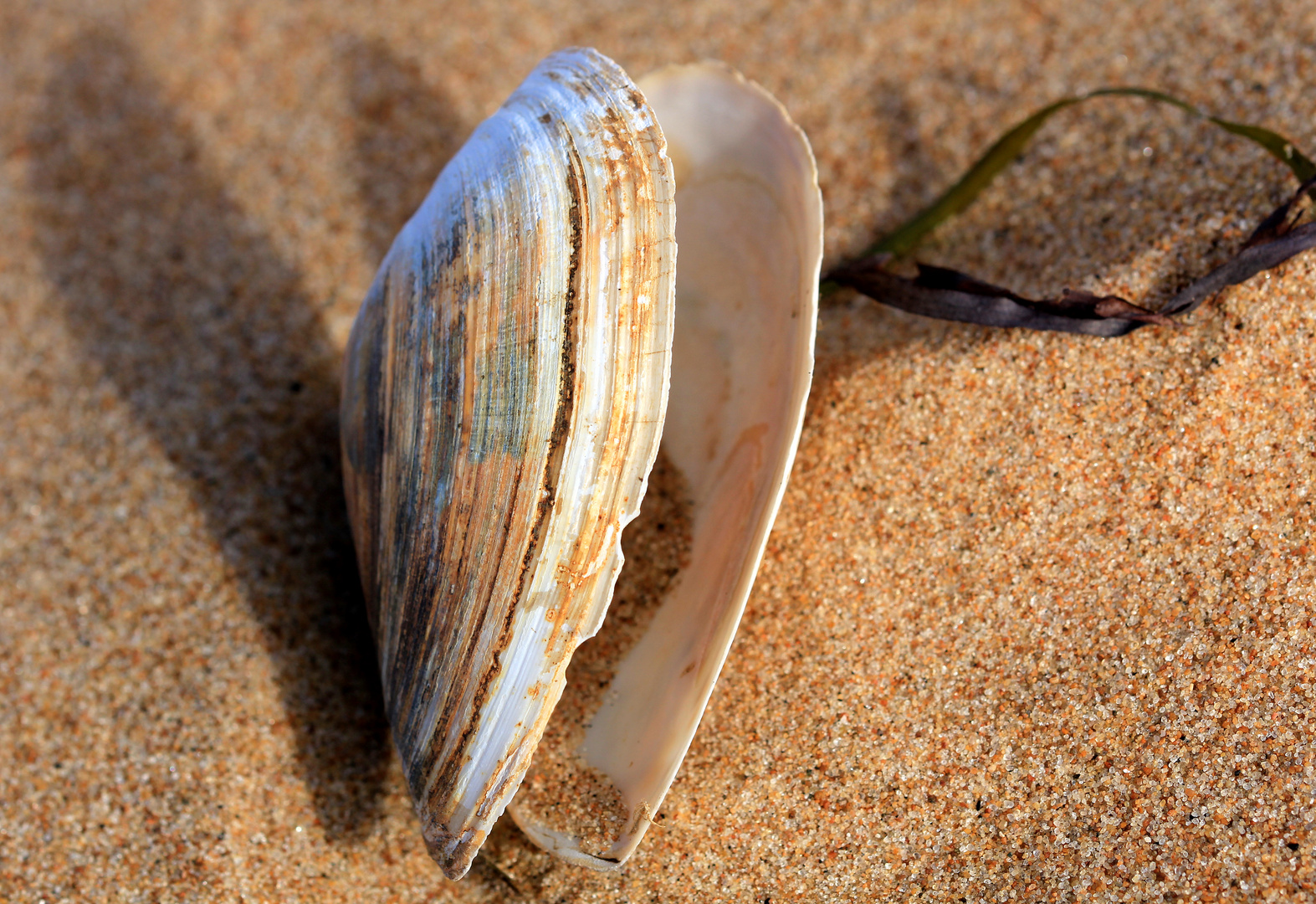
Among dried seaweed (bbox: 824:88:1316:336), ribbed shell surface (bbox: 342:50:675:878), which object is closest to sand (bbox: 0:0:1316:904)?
dried seaweed (bbox: 824:88:1316:336)

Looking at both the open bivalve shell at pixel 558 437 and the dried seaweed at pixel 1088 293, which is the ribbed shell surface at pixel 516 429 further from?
the dried seaweed at pixel 1088 293

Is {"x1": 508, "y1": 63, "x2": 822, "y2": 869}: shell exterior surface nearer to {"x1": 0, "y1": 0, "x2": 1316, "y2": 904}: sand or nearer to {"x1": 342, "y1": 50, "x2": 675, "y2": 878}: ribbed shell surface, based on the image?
{"x1": 0, "y1": 0, "x2": 1316, "y2": 904}: sand

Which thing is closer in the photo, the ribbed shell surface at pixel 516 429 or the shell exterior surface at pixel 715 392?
the ribbed shell surface at pixel 516 429

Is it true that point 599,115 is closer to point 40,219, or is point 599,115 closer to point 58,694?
point 58,694

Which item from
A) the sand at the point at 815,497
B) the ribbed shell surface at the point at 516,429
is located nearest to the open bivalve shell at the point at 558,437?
the ribbed shell surface at the point at 516,429

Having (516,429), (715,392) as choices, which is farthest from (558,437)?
(715,392)

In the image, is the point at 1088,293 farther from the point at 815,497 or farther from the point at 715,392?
the point at 715,392
